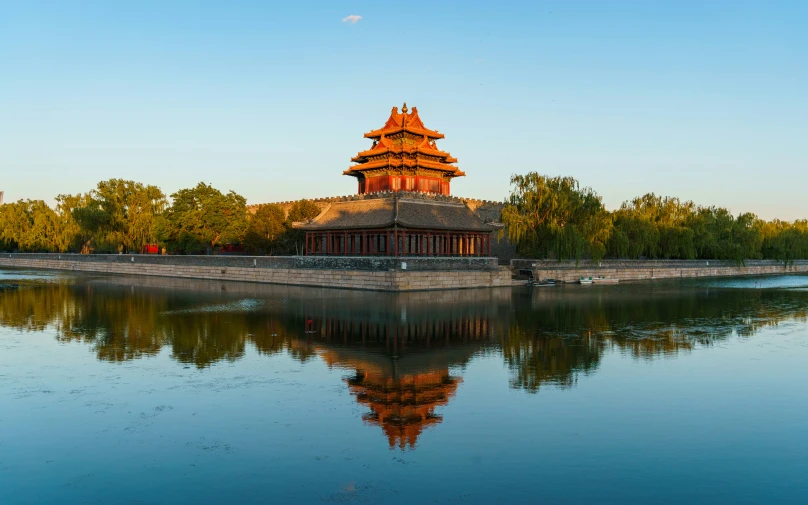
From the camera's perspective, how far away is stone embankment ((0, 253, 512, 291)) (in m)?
36.5

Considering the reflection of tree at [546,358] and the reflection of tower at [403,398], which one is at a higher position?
the reflection of tree at [546,358]

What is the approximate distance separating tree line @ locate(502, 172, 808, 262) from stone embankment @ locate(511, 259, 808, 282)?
35.9 inches

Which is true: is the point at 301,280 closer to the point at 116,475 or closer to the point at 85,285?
the point at 85,285

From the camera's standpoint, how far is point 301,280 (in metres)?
41.3

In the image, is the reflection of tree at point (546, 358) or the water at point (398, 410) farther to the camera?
the reflection of tree at point (546, 358)

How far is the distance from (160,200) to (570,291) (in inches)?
1730

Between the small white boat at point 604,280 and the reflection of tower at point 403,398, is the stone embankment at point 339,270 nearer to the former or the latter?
the small white boat at point 604,280

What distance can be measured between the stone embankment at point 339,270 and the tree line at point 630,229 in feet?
20.0

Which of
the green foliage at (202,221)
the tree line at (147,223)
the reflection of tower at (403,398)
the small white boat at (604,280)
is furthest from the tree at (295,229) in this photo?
the reflection of tower at (403,398)

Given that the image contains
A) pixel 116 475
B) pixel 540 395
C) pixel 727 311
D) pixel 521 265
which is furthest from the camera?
pixel 521 265

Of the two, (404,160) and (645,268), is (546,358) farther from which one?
(645,268)

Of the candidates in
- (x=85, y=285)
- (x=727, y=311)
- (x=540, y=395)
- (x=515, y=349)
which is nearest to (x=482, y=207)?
(x=727, y=311)

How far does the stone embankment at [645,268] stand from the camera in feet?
156

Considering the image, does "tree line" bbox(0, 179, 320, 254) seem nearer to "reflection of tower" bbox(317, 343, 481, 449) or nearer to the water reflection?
the water reflection
